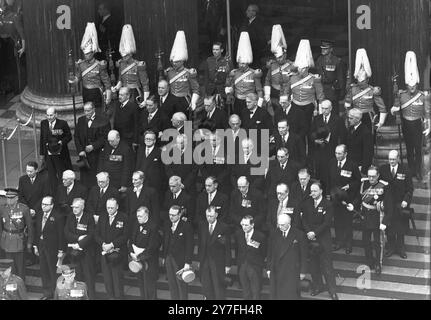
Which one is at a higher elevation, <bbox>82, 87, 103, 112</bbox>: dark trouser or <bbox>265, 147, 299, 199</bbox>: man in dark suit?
<bbox>82, 87, 103, 112</bbox>: dark trouser

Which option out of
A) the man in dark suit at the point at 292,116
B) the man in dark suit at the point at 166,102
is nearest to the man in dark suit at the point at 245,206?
the man in dark suit at the point at 292,116

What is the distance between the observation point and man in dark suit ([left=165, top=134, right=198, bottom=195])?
1315 inches

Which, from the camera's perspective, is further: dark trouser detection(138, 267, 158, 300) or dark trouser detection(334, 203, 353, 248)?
dark trouser detection(334, 203, 353, 248)

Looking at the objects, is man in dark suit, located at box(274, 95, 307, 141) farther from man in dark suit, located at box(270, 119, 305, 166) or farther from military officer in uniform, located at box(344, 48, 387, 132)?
military officer in uniform, located at box(344, 48, 387, 132)

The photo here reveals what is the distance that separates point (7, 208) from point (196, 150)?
2964 millimetres

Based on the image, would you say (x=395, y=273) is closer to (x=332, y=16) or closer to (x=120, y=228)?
(x=120, y=228)

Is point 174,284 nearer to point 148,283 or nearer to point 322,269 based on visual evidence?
point 148,283

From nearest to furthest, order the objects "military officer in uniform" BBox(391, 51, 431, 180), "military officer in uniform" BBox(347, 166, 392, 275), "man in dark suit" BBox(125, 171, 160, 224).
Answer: "military officer in uniform" BBox(347, 166, 392, 275) < "man in dark suit" BBox(125, 171, 160, 224) < "military officer in uniform" BBox(391, 51, 431, 180)

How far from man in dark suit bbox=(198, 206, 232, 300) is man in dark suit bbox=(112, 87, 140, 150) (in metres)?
2.76

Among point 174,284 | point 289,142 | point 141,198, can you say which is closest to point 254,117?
point 289,142

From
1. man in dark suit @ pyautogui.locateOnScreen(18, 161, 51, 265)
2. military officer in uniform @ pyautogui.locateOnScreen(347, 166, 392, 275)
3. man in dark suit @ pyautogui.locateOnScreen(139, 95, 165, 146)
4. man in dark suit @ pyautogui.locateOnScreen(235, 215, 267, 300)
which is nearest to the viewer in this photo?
man in dark suit @ pyautogui.locateOnScreen(235, 215, 267, 300)

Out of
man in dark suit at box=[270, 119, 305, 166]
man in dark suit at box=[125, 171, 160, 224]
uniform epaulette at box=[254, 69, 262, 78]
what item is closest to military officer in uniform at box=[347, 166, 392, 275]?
man in dark suit at box=[270, 119, 305, 166]

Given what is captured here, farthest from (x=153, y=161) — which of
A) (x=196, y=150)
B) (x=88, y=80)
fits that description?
(x=88, y=80)

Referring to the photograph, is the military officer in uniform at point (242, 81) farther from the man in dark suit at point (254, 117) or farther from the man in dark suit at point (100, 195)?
the man in dark suit at point (100, 195)
